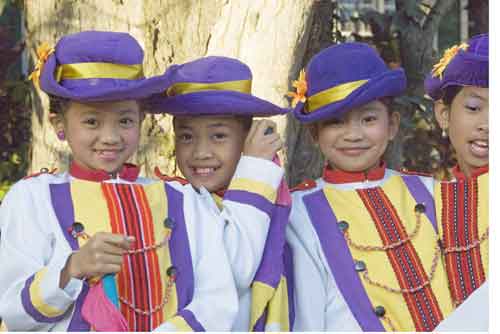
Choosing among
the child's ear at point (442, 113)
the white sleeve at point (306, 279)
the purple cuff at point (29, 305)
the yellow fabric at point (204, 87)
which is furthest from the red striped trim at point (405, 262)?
the purple cuff at point (29, 305)

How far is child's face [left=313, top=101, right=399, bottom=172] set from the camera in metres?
3.71

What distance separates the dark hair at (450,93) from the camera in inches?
152

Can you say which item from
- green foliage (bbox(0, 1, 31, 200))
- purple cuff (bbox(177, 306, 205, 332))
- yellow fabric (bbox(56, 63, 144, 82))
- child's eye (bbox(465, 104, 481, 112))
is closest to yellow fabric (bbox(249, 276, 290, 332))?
purple cuff (bbox(177, 306, 205, 332))

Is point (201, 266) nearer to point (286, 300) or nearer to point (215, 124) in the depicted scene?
point (286, 300)

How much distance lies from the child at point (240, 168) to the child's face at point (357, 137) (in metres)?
0.20

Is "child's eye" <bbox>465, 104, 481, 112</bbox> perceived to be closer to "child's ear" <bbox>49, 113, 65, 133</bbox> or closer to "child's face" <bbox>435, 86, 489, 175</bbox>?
"child's face" <bbox>435, 86, 489, 175</bbox>

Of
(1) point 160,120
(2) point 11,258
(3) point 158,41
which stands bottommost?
(2) point 11,258

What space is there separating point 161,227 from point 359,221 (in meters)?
0.71

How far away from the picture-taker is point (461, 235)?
362 cm

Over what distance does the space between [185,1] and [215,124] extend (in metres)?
1.25

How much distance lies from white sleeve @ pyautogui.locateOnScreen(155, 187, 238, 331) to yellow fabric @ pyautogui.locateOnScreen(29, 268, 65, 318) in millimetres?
335

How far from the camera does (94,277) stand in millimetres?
3225

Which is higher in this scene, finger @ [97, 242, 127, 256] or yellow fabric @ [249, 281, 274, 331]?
finger @ [97, 242, 127, 256]

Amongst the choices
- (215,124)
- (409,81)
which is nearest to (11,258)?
(215,124)
